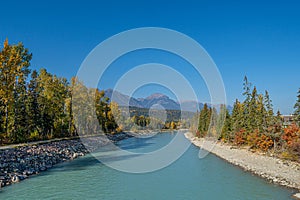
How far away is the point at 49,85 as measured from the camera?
98.2 ft

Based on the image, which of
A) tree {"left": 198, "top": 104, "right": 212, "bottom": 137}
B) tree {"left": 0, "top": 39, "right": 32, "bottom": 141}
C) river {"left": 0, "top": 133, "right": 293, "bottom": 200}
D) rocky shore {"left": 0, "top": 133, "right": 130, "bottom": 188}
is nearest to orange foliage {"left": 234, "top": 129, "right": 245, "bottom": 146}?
river {"left": 0, "top": 133, "right": 293, "bottom": 200}

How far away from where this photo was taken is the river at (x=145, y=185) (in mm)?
12086

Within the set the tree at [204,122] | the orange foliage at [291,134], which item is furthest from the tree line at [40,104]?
the orange foliage at [291,134]

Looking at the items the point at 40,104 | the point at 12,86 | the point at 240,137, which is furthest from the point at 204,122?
the point at 12,86

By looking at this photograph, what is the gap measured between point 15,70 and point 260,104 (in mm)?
23550

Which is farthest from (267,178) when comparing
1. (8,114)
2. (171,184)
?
(8,114)

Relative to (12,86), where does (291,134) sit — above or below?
below

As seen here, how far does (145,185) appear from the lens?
14156 mm

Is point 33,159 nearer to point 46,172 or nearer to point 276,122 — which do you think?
point 46,172

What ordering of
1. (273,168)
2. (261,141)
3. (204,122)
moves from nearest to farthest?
(273,168) → (261,141) → (204,122)

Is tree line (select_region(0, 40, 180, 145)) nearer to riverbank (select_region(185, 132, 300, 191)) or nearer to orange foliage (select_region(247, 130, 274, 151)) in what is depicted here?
riverbank (select_region(185, 132, 300, 191))

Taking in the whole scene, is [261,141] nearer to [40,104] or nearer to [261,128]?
[261,128]

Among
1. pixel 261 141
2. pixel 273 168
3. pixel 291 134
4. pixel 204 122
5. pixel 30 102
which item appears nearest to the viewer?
pixel 273 168

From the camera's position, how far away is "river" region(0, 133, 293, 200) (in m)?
12.1
